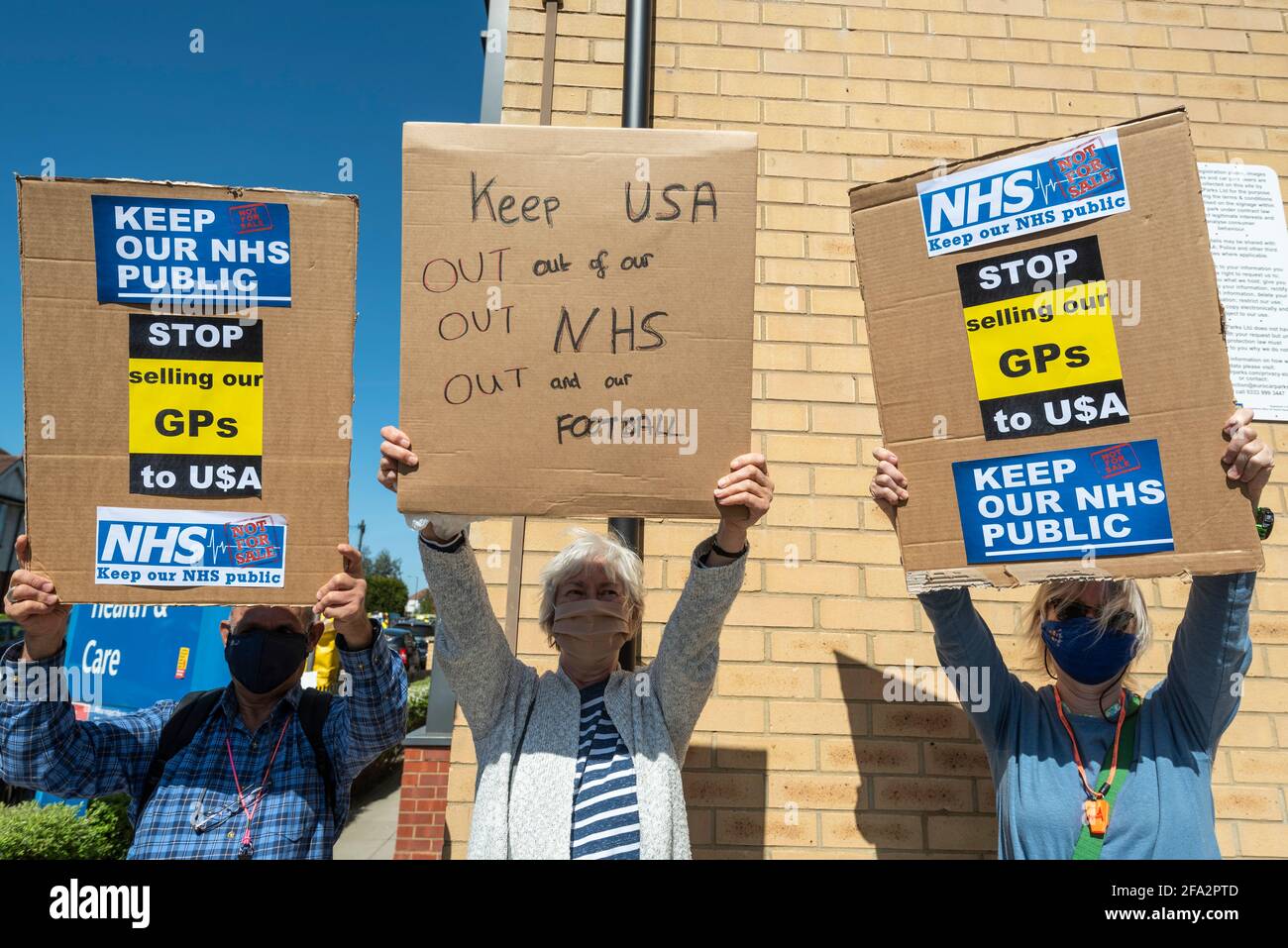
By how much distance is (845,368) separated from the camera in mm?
3334

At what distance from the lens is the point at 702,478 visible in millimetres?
1889

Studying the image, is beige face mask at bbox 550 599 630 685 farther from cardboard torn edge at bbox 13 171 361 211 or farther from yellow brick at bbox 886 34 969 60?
yellow brick at bbox 886 34 969 60

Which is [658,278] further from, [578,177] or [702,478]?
[702,478]

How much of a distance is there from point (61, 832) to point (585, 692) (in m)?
3.65

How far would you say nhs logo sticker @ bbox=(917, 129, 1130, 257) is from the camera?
1.97m

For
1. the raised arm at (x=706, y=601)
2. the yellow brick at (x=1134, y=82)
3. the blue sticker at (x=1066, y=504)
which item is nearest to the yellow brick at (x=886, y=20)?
the yellow brick at (x=1134, y=82)

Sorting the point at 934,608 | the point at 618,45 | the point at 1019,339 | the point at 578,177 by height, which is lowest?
the point at 934,608

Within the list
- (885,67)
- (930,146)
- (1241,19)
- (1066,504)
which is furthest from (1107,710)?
(1241,19)

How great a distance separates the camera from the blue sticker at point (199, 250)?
197cm

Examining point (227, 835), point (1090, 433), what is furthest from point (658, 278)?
point (227, 835)

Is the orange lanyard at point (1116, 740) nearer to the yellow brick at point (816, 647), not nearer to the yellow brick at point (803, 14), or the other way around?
the yellow brick at point (816, 647)

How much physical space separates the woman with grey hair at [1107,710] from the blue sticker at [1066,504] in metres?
0.16
